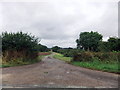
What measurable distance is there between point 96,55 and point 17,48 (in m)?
10.3

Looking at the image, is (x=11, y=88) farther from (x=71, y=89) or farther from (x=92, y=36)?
(x=92, y=36)

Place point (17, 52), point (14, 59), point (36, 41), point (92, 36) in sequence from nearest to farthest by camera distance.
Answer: point (14, 59)
point (17, 52)
point (36, 41)
point (92, 36)

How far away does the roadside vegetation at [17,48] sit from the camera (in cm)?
1308

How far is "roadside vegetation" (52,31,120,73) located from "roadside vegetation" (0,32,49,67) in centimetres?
624

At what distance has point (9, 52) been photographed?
13453 millimetres

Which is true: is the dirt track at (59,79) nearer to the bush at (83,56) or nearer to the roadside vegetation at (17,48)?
the roadside vegetation at (17,48)

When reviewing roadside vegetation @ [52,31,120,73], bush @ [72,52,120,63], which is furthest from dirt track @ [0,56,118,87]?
bush @ [72,52,120,63]

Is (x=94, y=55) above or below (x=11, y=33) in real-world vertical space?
below

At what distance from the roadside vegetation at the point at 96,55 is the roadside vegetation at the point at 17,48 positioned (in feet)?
20.5

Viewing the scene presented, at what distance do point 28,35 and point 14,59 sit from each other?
415cm

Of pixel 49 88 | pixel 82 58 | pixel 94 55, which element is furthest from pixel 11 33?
pixel 49 88

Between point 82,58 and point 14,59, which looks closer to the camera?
point 14,59

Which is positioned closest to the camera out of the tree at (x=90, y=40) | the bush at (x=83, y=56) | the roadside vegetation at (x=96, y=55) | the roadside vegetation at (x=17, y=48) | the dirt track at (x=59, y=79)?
the dirt track at (x=59, y=79)

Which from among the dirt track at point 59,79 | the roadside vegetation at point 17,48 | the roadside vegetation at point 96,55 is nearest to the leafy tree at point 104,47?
the roadside vegetation at point 96,55
